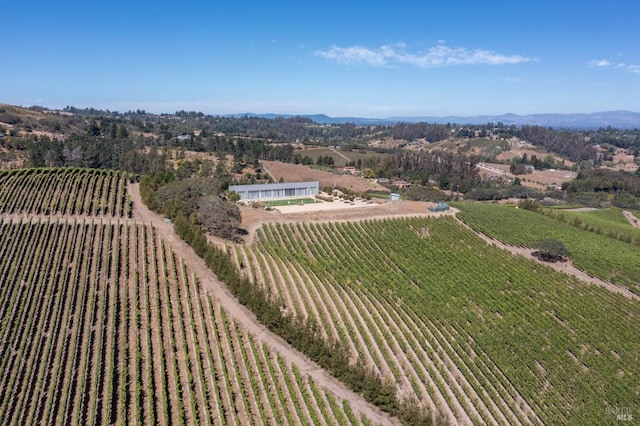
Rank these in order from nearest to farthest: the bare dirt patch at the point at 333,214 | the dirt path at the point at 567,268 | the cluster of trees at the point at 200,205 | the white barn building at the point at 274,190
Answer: the dirt path at the point at 567,268, the cluster of trees at the point at 200,205, the bare dirt patch at the point at 333,214, the white barn building at the point at 274,190

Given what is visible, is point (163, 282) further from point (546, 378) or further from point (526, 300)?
point (526, 300)

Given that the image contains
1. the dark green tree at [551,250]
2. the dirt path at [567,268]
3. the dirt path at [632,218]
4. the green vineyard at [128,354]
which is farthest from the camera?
the dirt path at [632,218]

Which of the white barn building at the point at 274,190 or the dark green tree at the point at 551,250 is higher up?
the white barn building at the point at 274,190

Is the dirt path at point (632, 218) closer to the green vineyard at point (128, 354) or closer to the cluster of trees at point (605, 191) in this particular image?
the cluster of trees at point (605, 191)

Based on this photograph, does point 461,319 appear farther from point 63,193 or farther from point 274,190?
point 63,193

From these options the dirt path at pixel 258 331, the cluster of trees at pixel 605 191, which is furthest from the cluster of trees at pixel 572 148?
the dirt path at pixel 258 331

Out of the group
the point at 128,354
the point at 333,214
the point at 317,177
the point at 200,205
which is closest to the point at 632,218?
the point at 317,177
